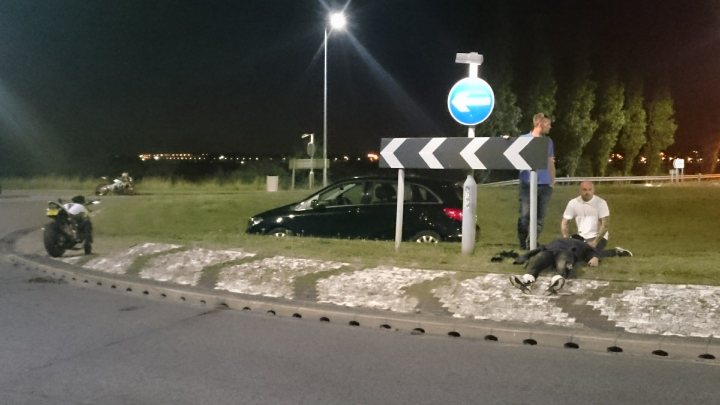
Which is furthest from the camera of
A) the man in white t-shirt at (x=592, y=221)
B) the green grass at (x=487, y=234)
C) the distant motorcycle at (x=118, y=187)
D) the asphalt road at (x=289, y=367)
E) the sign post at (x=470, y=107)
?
the distant motorcycle at (x=118, y=187)

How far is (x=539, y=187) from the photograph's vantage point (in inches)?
451

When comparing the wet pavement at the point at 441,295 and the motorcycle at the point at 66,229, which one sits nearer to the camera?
the wet pavement at the point at 441,295

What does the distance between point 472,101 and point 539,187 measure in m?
1.75

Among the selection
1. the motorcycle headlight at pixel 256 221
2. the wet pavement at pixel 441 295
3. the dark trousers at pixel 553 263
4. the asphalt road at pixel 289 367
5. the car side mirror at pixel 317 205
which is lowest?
the asphalt road at pixel 289 367

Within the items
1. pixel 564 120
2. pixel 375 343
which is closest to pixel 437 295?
pixel 375 343

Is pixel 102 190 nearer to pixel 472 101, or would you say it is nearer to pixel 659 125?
pixel 472 101

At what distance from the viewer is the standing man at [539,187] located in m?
10.9

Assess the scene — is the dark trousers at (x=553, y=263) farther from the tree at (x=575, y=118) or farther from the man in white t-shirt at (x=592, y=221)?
the tree at (x=575, y=118)

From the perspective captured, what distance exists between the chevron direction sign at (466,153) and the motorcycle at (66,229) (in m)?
5.95

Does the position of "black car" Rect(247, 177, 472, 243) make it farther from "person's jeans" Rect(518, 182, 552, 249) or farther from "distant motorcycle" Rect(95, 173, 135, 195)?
"distant motorcycle" Rect(95, 173, 135, 195)

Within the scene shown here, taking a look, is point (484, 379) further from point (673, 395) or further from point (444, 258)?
point (444, 258)

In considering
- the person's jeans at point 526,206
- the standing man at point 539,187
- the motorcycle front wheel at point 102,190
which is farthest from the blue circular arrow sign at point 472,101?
the motorcycle front wheel at point 102,190

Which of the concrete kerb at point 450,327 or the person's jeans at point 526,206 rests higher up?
the person's jeans at point 526,206

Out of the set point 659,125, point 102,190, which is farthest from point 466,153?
point 659,125
